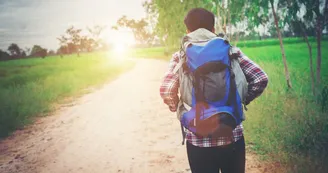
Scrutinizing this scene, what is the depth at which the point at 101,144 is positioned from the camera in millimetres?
4609

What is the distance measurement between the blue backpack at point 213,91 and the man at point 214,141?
0.10m

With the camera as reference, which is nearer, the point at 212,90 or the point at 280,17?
the point at 212,90

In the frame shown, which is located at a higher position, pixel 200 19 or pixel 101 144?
pixel 200 19

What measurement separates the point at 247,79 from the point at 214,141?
0.53m

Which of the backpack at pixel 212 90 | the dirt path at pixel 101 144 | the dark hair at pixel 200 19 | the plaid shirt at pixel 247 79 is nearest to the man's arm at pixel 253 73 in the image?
the plaid shirt at pixel 247 79

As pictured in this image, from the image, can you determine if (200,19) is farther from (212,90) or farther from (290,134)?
(290,134)

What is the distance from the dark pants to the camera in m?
1.63

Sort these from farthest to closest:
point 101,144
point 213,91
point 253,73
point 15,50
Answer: point 15,50
point 101,144
point 253,73
point 213,91

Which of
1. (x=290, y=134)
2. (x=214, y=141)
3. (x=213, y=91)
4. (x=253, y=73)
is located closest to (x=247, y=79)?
(x=253, y=73)

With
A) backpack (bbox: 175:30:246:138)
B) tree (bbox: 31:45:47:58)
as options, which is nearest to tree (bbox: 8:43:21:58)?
tree (bbox: 31:45:47:58)

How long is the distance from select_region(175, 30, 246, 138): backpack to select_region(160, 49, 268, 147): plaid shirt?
0.23 feet

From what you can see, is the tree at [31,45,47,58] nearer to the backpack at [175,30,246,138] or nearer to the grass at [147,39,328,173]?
the grass at [147,39,328,173]

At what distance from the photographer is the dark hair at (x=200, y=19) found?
1.68m

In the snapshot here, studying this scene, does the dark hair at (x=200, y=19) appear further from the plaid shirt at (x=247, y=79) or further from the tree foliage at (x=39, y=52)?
the tree foliage at (x=39, y=52)
